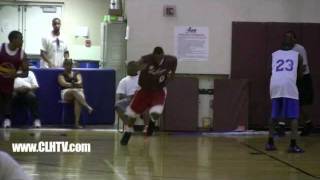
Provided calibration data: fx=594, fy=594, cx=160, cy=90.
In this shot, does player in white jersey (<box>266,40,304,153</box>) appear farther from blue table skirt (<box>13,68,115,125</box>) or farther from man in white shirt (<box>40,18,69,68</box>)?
man in white shirt (<box>40,18,69,68</box>)

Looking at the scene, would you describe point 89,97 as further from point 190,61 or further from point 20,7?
point 20,7

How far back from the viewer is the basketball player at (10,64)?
26.7 feet

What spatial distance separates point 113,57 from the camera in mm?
13867

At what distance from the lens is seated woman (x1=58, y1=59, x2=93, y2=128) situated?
12836mm

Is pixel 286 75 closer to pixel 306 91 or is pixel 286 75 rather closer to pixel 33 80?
pixel 306 91

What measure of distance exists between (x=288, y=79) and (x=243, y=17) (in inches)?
171

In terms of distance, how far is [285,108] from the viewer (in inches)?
359

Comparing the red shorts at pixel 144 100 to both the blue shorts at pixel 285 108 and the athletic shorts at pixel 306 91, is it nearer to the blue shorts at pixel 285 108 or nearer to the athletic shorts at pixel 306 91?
the blue shorts at pixel 285 108

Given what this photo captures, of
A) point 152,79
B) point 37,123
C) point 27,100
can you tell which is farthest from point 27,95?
point 152,79

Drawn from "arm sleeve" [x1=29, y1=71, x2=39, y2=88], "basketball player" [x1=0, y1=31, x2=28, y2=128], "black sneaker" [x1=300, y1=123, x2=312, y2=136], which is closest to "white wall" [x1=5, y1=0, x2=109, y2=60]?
"arm sleeve" [x1=29, y1=71, x2=39, y2=88]

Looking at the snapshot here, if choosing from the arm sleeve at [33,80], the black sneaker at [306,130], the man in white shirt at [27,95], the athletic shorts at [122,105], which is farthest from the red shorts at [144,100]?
the black sneaker at [306,130]

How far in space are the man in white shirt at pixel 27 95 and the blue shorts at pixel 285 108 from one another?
18.4ft

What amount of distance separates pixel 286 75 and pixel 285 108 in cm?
51

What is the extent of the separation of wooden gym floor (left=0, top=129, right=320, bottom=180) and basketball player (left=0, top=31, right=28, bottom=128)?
86 centimetres
